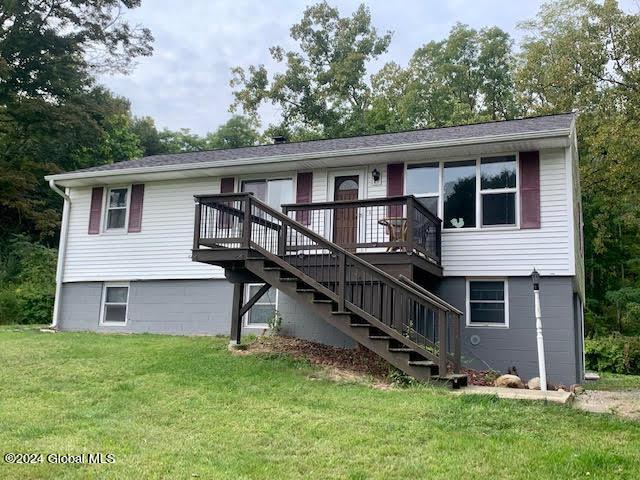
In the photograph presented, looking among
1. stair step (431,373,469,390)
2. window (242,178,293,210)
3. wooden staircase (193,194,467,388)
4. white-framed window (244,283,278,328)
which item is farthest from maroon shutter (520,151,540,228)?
white-framed window (244,283,278,328)

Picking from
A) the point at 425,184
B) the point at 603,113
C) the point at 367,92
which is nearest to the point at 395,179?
the point at 425,184

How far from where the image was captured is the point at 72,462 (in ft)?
14.7

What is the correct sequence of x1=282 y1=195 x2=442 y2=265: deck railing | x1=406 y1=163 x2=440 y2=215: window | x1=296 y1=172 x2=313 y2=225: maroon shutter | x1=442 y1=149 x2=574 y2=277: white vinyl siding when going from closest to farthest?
1. x1=282 y1=195 x2=442 y2=265: deck railing
2. x1=442 y1=149 x2=574 y2=277: white vinyl siding
3. x1=406 y1=163 x2=440 y2=215: window
4. x1=296 y1=172 x2=313 y2=225: maroon shutter

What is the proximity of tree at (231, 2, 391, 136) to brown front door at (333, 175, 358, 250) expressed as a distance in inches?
725

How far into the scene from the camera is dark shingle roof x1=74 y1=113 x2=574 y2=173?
1059cm

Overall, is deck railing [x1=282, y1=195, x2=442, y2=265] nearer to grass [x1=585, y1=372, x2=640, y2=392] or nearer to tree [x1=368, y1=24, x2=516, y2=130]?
grass [x1=585, y1=372, x2=640, y2=392]

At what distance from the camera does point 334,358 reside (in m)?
9.22

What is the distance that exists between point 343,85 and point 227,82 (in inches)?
256

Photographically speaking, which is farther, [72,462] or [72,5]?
[72,5]

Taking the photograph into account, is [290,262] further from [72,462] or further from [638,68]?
[638,68]

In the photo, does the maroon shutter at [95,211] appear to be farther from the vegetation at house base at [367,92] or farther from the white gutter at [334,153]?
the vegetation at house base at [367,92]

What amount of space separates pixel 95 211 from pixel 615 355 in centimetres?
1591

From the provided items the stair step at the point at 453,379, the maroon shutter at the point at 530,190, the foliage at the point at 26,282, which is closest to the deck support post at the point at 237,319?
the stair step at the point at 453,379

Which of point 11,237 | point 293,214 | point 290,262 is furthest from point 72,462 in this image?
point 11,237
